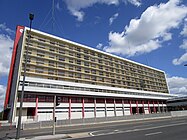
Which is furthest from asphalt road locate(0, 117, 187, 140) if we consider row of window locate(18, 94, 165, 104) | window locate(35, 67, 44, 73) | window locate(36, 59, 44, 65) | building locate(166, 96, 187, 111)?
building locate(166, 96, 187, 111)

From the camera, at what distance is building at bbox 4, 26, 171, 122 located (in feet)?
126

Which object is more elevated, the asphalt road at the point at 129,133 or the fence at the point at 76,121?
the fence at the point at 76,121

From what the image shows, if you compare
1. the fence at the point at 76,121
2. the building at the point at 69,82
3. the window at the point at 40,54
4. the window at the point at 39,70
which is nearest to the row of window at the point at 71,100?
the building at the point at 69,82

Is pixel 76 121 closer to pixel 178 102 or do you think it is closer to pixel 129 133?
pixel 129 133

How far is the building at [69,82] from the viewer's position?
38.5m

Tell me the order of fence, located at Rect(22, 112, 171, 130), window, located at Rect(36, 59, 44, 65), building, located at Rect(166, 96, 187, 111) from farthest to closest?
building, located at Rect(166, 96, 187, 111) → window, located at Rect(36, 59, 44, 65) → fence, located at Rect(22, 112, 171, 130)

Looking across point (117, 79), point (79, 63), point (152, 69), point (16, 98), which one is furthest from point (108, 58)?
point (16, 98)

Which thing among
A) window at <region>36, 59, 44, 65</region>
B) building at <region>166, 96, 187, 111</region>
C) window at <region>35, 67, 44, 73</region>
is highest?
window at <region>36, 59, 44, 65</region>

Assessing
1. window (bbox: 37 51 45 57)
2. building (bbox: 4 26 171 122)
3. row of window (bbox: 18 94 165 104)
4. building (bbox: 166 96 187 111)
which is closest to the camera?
row of window (bbox: 18 94 165 104)

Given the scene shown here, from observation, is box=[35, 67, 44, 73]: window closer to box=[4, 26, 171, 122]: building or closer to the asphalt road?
box=[4, 26, 171, 122]: building

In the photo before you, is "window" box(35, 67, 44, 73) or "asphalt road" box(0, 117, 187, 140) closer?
"asphalt road" box(0, 117, 187, 140)

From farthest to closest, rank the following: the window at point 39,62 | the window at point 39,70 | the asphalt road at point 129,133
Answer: the window at point 39,62 → the window at point 39,70 → the asphalt road at point 129,133

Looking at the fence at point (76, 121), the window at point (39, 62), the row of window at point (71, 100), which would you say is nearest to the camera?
the fence at point (76, 121)

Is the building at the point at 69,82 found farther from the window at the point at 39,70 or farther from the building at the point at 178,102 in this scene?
the building at the point at 178,102
